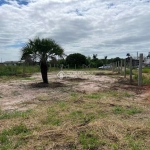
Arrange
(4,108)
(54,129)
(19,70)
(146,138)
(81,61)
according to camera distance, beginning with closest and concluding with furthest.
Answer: (146,138) → (54,129) → (4,108) → (19,70) → (81,61)

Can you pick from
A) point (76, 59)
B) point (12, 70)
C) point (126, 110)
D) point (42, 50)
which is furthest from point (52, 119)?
point (76, 59)

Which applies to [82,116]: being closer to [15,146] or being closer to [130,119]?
[130,119]

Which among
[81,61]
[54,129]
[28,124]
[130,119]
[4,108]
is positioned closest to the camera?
[54,129]

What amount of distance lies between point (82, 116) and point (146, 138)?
4.59 ft

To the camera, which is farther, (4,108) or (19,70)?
(19,70)

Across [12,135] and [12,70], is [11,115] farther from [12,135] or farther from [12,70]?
[12,70]

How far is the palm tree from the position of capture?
10.5 metres

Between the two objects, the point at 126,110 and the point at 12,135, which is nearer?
the point at 12,135

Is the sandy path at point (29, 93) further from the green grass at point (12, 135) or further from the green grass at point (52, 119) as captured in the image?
the green grass at point (12, 135)

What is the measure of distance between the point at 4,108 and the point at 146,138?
3.42 metres

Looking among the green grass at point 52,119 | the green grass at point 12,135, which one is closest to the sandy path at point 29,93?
the green grass at point 52,119

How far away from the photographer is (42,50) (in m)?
10.5

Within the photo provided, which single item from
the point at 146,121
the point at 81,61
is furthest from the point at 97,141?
the point at 81,61

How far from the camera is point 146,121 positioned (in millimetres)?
3764
